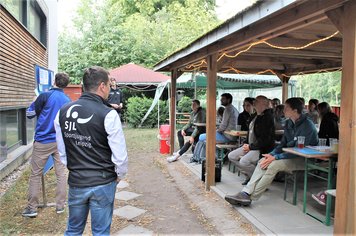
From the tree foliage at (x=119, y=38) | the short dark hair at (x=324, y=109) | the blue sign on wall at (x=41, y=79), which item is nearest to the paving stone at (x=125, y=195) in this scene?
the blue sign on wall at (x=41, y=79)

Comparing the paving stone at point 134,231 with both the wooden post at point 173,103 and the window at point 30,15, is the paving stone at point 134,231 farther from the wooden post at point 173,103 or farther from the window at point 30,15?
the window at point 30,15

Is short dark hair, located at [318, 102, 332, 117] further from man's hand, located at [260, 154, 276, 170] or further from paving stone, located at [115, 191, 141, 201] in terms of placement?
paving stone, located at [115, 191, 141, 201]

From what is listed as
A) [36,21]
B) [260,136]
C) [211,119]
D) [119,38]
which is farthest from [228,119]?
[119,38]

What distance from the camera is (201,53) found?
5.63 meters

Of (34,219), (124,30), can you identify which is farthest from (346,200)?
(124,30)

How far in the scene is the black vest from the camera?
2.31 metres

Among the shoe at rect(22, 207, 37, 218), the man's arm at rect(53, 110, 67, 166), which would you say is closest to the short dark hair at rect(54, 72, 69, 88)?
the shoe at rect(22, 207, 37, 218)

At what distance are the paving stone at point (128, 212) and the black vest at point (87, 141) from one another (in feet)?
6.72

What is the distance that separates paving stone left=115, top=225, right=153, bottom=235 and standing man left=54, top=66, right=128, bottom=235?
54.8 inches

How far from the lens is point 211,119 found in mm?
5316

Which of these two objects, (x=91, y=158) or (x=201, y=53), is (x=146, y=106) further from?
(x=91, y=158)

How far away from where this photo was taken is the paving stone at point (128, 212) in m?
4.32

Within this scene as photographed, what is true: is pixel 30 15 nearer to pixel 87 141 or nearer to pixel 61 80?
pixel 61 80

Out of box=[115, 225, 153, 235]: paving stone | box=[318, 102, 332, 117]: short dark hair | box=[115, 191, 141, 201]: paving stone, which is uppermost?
box=[318, 102, 332, 117]: short dark hair
